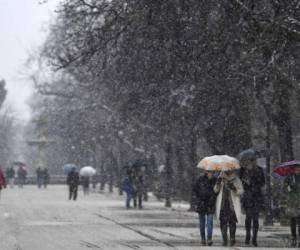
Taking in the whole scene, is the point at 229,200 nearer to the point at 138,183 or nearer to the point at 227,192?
the point at 227,192

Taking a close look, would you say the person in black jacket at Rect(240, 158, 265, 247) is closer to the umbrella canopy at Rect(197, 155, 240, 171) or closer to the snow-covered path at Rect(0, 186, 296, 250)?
the umbrella canopy at Rect(197, 155, 240, 171)

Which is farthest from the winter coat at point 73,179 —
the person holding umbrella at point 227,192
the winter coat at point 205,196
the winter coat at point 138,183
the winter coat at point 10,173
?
the person holding umbrella at point 227,192

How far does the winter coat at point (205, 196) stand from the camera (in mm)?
22234

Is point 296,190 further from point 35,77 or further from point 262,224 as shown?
point 35,77

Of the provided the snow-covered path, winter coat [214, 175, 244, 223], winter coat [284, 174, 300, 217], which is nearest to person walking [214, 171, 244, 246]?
winter coat [214, 175, 244, 223]

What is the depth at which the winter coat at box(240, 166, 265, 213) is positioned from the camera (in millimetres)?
22203

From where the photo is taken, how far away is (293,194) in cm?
2200

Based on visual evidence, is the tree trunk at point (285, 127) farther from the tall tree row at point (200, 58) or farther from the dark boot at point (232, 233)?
the dark boot at point (232, 233)

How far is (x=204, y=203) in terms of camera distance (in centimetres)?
2223

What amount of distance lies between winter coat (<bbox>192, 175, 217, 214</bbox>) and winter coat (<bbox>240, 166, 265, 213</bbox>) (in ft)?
2.16

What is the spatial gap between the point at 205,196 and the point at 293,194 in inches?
70.2

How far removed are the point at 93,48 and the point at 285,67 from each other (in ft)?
15.6

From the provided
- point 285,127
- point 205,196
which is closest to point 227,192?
point 205,196

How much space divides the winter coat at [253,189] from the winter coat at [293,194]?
0.55 meters
